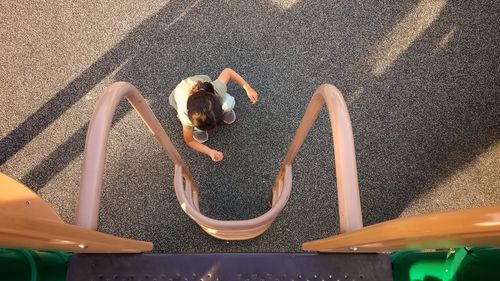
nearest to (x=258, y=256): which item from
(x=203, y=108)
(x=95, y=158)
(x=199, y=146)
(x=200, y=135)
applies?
(x=95, y=158)

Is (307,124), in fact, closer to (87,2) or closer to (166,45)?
(166,45)

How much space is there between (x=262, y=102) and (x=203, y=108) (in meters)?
0.40

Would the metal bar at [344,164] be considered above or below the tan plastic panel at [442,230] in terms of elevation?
below

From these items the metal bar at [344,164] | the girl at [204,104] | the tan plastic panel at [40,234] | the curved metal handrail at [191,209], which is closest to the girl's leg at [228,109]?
the girl at [204,104]

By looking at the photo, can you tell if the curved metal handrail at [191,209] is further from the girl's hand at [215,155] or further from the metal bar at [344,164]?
the girl's hand at [215,155]

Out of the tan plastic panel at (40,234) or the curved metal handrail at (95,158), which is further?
the curved metal handrail at (95,158)

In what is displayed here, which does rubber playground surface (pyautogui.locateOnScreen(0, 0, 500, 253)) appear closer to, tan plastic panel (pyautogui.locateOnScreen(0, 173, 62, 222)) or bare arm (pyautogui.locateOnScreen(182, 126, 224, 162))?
bare arm (pyautogui.locateOnScreen(182, 126, 224, 162))

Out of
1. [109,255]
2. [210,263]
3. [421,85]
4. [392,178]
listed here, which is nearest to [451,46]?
[421,85]

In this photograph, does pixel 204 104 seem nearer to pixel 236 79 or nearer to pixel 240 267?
pixel 236 79

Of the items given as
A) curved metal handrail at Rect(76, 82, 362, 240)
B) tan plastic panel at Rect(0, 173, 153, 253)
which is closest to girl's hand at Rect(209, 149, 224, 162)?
curved metal handrail at Rect(76, 82, 362, 240)

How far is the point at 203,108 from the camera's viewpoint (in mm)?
1423

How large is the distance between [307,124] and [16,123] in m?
1.17

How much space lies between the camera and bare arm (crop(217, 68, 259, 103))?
168 cm

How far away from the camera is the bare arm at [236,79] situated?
168 centimetres
